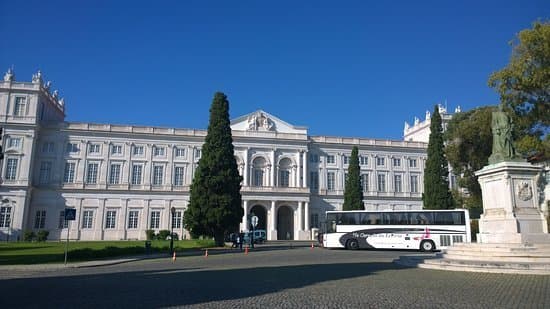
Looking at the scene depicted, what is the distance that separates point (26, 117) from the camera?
178ft

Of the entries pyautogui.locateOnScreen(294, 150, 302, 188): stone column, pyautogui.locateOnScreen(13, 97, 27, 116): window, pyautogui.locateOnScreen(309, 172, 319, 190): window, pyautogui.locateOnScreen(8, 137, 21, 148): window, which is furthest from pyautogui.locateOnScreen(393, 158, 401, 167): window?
pyautogui.locateOnScreen(8, 137, 21, 148): window

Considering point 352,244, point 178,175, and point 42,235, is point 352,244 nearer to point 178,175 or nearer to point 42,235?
point 178,175

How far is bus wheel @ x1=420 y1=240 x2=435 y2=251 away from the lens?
3014cm

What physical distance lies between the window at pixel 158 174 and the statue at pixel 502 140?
49.6m

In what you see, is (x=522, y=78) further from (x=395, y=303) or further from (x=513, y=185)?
(x=395, y=303)

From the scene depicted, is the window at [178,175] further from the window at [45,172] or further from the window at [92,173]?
the window at [45,172]

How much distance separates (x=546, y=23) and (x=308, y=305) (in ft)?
71.8

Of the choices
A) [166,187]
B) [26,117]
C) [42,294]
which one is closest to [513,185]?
[42,294]

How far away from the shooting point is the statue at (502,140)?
16812 mm

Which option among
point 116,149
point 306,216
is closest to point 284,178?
point 306,216

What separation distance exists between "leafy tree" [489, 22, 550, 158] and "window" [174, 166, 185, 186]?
45522mm

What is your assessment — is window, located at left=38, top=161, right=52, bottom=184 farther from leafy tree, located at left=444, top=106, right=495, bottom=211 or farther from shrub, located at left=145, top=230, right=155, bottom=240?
leafy tree, located at left=444, top=106, right=495, bottom=211

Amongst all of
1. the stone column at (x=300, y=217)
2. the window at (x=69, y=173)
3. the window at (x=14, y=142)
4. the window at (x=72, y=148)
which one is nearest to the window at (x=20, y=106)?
the window at (x=14, y=142)

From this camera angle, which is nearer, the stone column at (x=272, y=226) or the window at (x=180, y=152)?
the stone column at (x=272, y=226)
